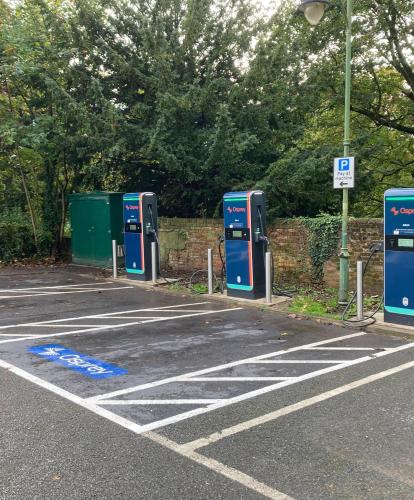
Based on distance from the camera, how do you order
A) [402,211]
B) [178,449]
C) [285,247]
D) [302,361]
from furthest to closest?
[285,247] < [402,211] < [302,361] < [178,449]

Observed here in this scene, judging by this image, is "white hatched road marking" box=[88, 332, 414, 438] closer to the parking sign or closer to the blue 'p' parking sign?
the parking sign

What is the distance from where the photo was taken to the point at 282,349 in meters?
6.52

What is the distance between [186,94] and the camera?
38.3 feet

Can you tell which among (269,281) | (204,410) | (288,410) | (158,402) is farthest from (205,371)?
(269,281)

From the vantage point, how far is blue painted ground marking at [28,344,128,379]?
18.3 feet

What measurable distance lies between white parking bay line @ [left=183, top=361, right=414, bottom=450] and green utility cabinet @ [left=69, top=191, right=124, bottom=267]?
10122mm

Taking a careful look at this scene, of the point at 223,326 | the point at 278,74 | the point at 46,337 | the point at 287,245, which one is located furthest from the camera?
the point at 278,74

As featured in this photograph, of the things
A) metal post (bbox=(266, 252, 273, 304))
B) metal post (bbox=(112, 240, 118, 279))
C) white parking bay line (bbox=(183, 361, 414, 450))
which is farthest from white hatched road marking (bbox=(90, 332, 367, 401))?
metal post (bbox=(112, 240, 118, 279))

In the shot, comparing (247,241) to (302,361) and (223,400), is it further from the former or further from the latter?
(223,400)

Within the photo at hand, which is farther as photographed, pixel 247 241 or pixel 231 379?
pixel 247 241

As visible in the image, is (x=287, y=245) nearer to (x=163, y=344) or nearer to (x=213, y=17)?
(x=163, y=344)

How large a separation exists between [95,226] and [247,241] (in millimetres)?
6776

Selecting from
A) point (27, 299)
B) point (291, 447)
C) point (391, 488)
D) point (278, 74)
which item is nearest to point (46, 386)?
point (291, 447)

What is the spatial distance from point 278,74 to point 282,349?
7.93m
